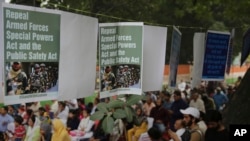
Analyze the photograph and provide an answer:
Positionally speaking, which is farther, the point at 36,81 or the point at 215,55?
the point at 215,55

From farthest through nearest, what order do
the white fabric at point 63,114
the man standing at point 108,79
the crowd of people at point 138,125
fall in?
the white fabric at point 63,114, the man standing at point 108,79, the crowd of people at point 138,125

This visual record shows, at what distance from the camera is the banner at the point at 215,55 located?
36.6ft

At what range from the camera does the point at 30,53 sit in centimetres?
607

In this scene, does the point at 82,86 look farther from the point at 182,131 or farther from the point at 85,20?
the point at 182,131

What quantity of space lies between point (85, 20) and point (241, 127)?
3.11 metres

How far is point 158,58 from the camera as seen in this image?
9.41m

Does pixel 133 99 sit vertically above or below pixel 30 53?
below

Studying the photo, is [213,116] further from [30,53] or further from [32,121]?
[32,121]

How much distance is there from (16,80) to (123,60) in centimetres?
270

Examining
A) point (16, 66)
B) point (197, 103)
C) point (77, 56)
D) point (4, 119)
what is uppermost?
point (77, 56)

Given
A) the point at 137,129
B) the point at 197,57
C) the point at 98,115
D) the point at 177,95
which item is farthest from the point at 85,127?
the point at 197,57

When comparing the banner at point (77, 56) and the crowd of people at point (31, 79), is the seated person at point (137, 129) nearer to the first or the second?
the banner at point (77, 56)

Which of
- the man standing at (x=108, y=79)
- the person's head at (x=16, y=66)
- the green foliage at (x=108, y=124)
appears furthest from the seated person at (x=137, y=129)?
the person's head at (x=16, y=66)

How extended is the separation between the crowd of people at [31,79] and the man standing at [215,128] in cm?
219
